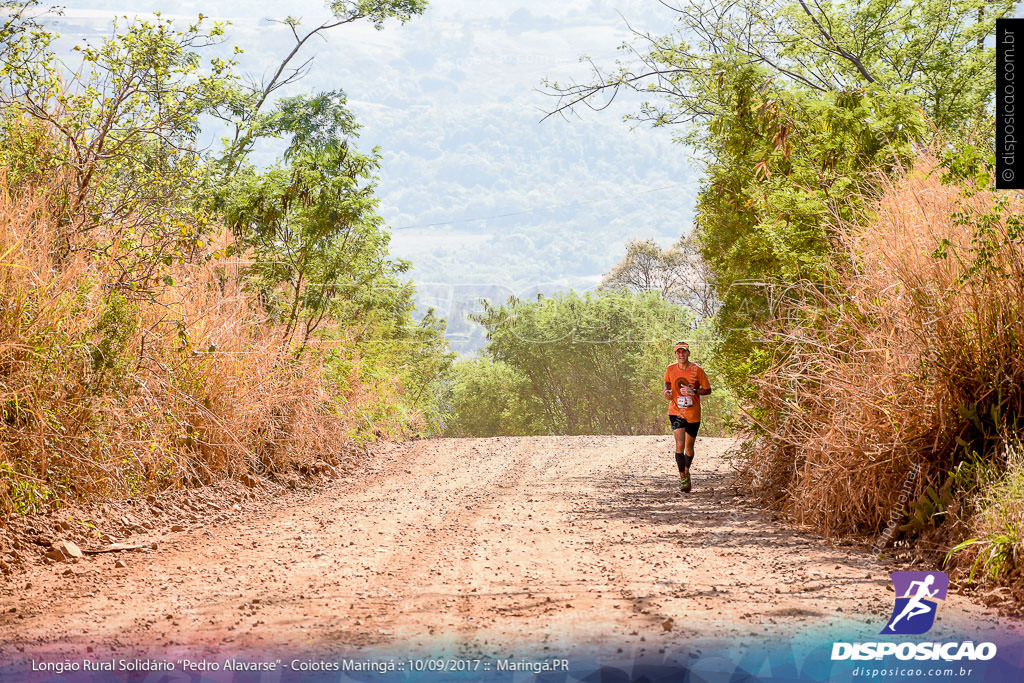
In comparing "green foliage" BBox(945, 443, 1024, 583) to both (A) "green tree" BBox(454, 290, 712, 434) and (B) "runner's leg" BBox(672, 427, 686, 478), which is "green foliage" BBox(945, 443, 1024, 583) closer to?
(B) "runner's leg" BBox(672, 427, 686, 478)

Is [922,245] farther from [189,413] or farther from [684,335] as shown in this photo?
[684,335]

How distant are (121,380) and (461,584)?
12.9 feet

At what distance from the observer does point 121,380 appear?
8.22 m

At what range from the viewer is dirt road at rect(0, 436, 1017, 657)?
481 centimetres

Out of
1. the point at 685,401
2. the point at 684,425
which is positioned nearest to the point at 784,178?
the point at 685,401

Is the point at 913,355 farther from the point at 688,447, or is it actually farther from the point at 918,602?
the point at 688,447

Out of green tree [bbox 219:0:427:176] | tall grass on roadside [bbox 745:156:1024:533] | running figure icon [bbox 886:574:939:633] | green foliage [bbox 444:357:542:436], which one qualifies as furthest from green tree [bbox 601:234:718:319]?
running figure icon [bbox 886:574:939:633]

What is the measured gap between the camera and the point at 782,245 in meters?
9.98

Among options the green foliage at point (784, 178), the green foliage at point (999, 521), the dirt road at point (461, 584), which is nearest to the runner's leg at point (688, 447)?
the dirt road at point (461, 584)

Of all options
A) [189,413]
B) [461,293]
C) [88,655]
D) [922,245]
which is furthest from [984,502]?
[461,293]

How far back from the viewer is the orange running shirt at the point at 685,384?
35.9 feet

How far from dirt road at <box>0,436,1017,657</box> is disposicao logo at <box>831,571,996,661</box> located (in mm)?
96
